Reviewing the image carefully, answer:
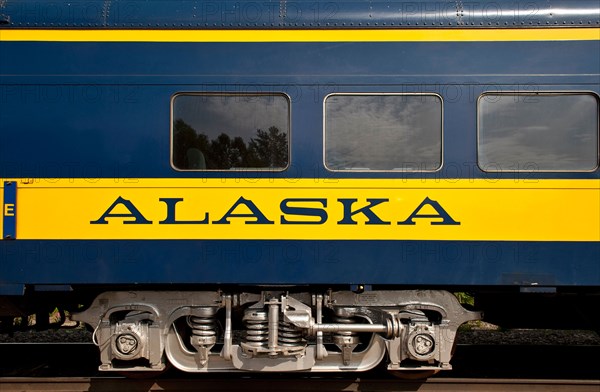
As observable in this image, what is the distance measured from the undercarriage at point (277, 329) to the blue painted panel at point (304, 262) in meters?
0.32

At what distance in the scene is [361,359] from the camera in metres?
4.94

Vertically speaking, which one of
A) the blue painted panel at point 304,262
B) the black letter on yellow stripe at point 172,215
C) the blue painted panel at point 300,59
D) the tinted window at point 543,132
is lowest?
the blue painted panel at point 304,262

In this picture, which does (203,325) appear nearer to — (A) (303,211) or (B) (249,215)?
(B) (249,215)

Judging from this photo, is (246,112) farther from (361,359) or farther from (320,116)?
(361,359)

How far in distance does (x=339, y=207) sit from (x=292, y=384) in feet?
6.19

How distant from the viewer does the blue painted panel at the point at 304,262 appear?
4.55m

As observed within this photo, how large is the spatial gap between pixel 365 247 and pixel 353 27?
1946 mm

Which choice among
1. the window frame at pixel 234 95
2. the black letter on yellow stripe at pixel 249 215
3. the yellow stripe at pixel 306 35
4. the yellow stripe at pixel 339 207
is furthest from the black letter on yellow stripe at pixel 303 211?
the yellow stripe at pixel 306 35

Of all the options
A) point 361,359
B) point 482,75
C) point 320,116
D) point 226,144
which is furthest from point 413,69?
point 361,359

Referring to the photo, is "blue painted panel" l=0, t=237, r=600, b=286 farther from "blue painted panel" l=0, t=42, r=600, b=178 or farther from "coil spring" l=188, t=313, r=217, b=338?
"blue painted panel" l=0, t=42, r=600, b=178

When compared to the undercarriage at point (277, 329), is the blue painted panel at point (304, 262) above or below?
above

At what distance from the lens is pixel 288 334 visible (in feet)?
15.8

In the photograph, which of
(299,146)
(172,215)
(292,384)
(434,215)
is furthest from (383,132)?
(292,384)

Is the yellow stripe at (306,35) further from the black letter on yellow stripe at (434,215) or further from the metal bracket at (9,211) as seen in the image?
the black letter on yellow stripe at (434,215)
